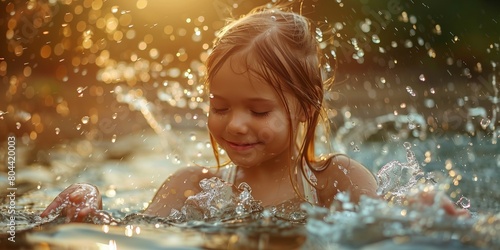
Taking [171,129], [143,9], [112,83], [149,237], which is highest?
[143,9]

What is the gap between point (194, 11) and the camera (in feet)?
22.0

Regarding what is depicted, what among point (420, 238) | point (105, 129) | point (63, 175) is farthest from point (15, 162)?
point (420, 238)

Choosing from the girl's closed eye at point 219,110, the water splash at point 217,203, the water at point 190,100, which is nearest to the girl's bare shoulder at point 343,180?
the water at point 190,100

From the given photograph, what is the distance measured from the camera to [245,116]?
3.16m

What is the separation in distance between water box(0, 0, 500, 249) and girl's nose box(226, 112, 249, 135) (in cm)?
32

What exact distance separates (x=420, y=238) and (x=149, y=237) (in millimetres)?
870

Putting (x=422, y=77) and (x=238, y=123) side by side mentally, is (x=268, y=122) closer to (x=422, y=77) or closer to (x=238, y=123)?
(x=238, y=123)

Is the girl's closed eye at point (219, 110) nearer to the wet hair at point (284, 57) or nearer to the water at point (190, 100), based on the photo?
the wet hair at point (284, 57)

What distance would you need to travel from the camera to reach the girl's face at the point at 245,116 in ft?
10.4

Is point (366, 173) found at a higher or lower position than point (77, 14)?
lower

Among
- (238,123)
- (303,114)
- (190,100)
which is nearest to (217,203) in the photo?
(238,123)

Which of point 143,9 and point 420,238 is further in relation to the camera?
point 143,9

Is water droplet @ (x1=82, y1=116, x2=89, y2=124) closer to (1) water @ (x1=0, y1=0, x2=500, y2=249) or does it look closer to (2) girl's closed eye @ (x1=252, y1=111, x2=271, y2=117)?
(1) water @ (x1=0, y1=0, x2=500, y2=249)

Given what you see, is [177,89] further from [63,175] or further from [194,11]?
[63,175]
